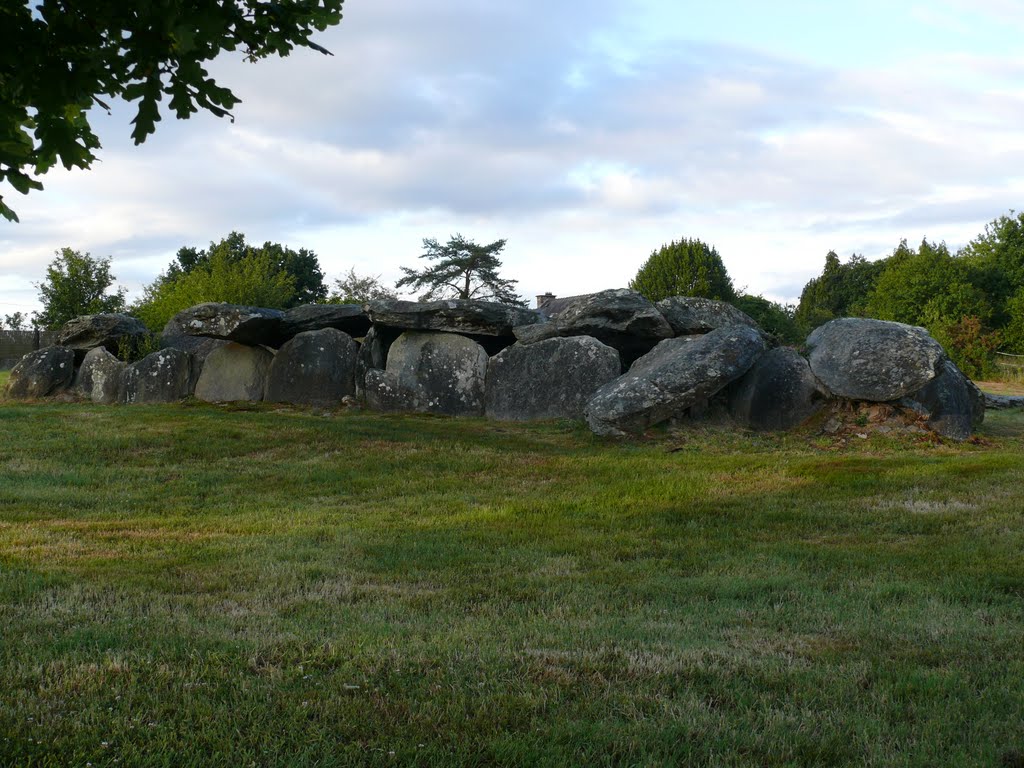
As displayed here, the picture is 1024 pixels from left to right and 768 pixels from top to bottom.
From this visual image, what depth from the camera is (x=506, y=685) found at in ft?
14.7

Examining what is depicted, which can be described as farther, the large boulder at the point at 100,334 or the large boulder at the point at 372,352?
the large boulder at the point at 100,334

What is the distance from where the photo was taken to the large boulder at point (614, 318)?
671 inches

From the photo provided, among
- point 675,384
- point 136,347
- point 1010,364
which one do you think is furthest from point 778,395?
point 1010,364

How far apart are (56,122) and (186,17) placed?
0.82 metres

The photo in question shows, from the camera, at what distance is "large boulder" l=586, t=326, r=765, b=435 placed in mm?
14398

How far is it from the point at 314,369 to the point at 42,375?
6.24 metres

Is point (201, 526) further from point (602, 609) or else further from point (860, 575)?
point (860, 575)

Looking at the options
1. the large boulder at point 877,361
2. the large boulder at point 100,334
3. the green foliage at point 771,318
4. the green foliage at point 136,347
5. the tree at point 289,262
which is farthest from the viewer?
the tree at point 289,262

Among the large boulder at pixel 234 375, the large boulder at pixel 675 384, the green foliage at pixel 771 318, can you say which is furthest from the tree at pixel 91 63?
the green foliage at pixel 771 318

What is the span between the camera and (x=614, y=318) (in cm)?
1720

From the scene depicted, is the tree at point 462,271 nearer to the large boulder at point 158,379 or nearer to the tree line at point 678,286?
the tree line at point 678,286

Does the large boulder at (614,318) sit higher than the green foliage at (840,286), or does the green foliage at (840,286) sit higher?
the green foliage at (840,286)

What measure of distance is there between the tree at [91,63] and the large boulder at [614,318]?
42.1 feet

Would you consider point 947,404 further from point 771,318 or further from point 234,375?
point 234,375
